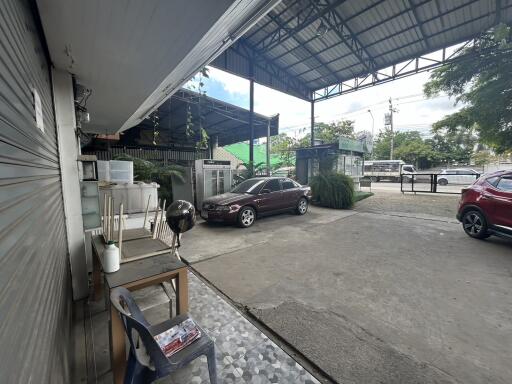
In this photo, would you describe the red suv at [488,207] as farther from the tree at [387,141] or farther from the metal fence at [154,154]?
the tree at [387,141]

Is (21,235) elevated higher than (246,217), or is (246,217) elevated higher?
(21,235)

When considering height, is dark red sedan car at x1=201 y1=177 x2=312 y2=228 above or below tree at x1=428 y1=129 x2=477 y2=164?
below

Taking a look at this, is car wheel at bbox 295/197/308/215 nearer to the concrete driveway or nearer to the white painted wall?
the concrete driveway

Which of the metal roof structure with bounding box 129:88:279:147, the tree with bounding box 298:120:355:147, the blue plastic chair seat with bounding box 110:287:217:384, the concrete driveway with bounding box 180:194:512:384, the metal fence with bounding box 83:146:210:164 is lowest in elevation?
the concrete driveway with bounding box 180:194:512:384

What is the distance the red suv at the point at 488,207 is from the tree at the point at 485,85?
571 cm

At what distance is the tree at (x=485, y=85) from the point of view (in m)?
7.75

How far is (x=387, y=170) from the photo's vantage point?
995 inches

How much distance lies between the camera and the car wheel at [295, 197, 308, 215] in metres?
7.51

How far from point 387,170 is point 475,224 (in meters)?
23.1

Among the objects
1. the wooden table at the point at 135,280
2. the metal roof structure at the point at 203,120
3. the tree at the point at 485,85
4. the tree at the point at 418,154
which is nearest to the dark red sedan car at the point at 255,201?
the metal roof structure at the point at 203,120

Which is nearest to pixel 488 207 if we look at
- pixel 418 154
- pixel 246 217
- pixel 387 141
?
pixel 246 217

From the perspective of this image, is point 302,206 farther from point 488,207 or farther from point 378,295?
point 378,295

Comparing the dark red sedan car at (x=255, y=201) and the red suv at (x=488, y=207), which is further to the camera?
the dark red sedan car at (x=255, y=201)

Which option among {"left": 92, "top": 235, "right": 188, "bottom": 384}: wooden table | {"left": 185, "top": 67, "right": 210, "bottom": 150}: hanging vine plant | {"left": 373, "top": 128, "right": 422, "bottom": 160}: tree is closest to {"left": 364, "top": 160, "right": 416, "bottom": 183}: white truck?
{"left": 373, "top": 128, "right": 422, "bottom": 160}: tree
